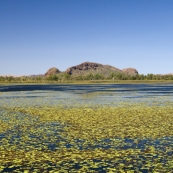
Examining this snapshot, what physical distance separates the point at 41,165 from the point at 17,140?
22.7ft

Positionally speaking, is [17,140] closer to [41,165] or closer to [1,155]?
[1,155]

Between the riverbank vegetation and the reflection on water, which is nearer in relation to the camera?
the riverbank vegetation

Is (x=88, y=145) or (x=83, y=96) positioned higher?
(x=83, y=96)

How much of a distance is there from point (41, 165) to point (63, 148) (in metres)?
3.86

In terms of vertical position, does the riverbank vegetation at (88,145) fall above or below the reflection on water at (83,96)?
below

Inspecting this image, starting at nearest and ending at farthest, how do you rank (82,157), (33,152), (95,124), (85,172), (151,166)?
(85,172) < (151,166) < (82,157) < (33,152) < (95,124)

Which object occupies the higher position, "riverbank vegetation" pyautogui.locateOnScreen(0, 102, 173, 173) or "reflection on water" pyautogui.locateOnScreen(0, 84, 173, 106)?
"reflection on water" pyautogui.locateOnScreen(0, 84, 173, 106)

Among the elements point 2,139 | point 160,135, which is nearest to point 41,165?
point 2,139

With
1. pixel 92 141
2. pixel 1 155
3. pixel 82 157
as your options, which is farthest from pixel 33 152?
pixel 92 141

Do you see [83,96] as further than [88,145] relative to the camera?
Yes

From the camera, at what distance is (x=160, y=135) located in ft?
77.9

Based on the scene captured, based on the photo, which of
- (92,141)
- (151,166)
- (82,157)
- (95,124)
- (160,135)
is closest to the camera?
(151,166)

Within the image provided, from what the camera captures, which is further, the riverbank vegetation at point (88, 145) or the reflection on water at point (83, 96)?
the reflection on water at point (83, 96)

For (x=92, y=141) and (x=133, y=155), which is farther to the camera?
(x=92, y=141)
